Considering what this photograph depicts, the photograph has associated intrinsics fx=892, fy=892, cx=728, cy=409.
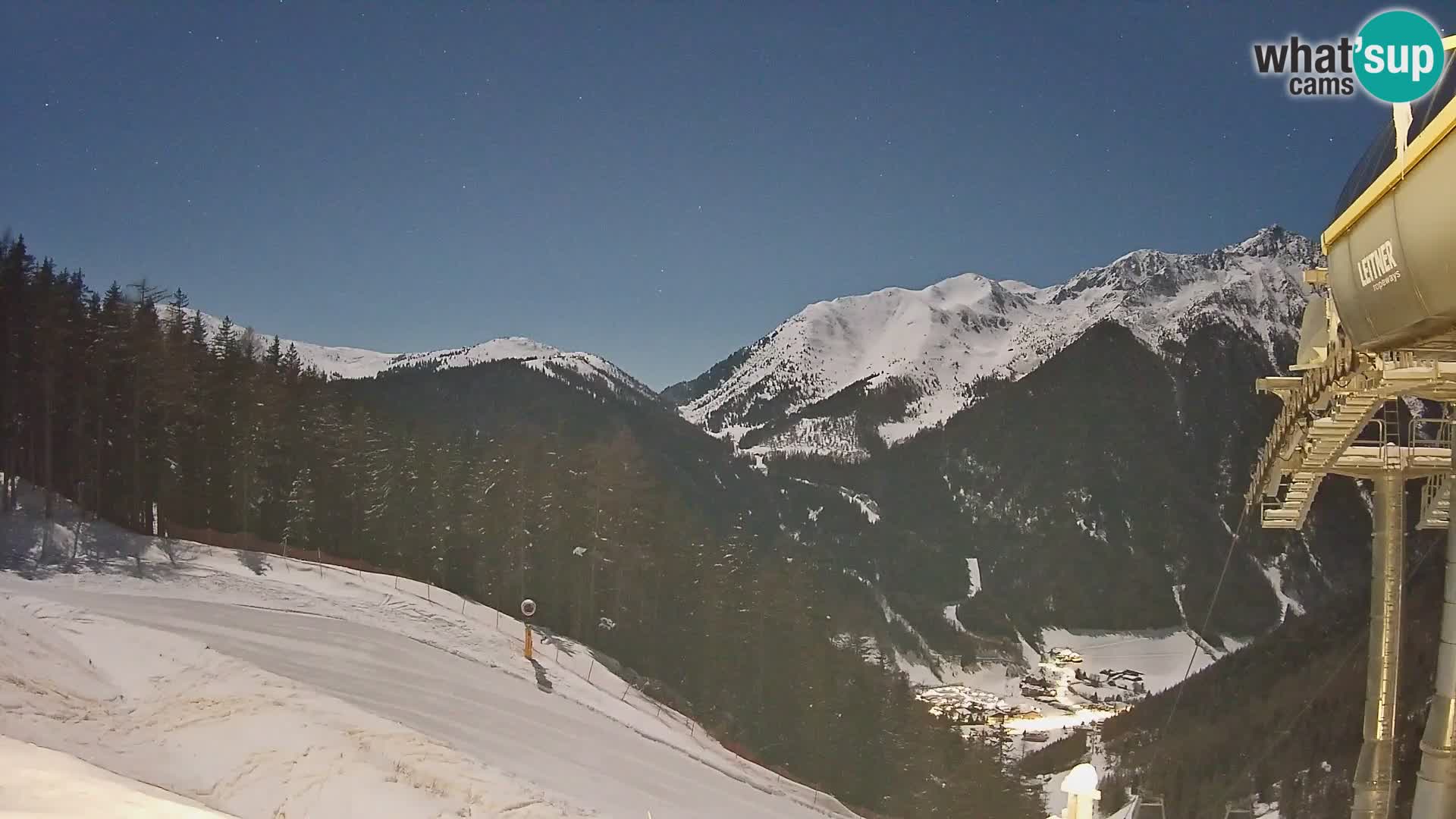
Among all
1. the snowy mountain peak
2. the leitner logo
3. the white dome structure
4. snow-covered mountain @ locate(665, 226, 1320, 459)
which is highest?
the snowy mountain peak

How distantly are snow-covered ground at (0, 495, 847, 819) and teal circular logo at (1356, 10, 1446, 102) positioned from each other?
1024cm

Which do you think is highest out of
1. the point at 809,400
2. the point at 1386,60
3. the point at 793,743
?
the point at 809,400

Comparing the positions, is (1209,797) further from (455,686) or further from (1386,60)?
(1386,60)

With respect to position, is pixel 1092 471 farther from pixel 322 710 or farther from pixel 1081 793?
pixel 1081 793

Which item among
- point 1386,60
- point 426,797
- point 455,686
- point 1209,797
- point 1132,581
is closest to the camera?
point 1386,60

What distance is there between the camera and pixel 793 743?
3238cm

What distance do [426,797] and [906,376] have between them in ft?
574

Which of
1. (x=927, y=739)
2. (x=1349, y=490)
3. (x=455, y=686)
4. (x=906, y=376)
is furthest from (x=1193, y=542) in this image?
(x=906, y=376)

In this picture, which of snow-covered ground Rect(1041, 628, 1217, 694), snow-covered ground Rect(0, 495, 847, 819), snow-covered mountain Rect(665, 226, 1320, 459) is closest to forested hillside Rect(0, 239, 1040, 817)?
snow-covered ground Rect(0, 495, 847, 819)

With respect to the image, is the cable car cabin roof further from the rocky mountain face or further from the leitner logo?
the rocky mountain face

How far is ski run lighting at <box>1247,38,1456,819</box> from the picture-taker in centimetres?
178

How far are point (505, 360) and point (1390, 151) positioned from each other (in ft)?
236

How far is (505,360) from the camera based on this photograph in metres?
72.1

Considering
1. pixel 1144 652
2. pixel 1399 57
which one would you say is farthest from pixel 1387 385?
pixel 1144 652
